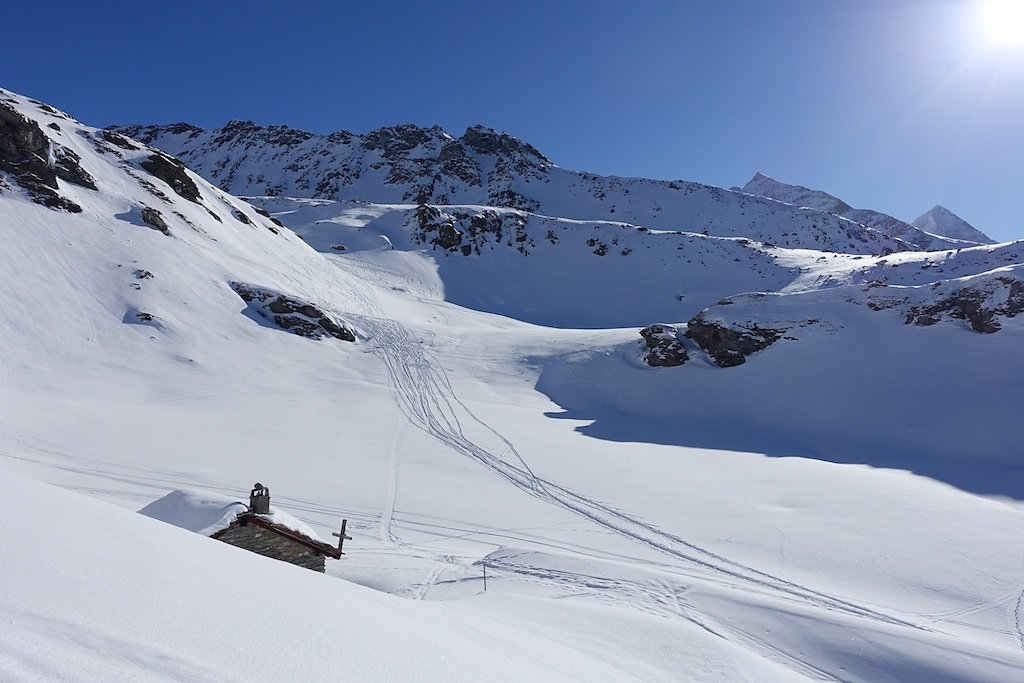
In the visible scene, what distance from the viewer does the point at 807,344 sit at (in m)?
31.7

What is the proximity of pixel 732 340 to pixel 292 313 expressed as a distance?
92.6 ft

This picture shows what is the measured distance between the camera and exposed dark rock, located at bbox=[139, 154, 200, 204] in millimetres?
43938

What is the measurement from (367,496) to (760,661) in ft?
36.9

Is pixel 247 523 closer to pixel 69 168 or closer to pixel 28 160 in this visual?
pixel 28 160

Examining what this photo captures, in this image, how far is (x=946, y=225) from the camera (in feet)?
577

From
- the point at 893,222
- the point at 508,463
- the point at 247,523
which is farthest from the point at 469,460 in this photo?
the point at 893,222

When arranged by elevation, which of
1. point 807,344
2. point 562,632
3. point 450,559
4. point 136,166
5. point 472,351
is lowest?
point 450,559

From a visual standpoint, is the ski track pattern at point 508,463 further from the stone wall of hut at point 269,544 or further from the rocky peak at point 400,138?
the rocky peak at point 400,138

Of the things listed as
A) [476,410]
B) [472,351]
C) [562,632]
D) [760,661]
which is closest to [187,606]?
[562,632]

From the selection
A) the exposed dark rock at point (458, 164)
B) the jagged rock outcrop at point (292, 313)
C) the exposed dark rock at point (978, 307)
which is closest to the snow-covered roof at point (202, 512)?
the jagged rock outcrop at point (292, 313)

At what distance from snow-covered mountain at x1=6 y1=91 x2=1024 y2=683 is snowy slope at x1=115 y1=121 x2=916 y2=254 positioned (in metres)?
49.2

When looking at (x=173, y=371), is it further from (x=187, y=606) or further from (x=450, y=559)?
(x=187, y=606)

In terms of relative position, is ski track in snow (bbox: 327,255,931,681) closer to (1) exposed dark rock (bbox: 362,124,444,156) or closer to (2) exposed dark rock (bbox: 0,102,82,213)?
(2) exposed dark rock (bbox: 0,102,82,213)

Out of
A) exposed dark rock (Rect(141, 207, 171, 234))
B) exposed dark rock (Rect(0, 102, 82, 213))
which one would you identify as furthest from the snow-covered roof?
exposed dark rock (Rect(141, 207, 171, 234))
